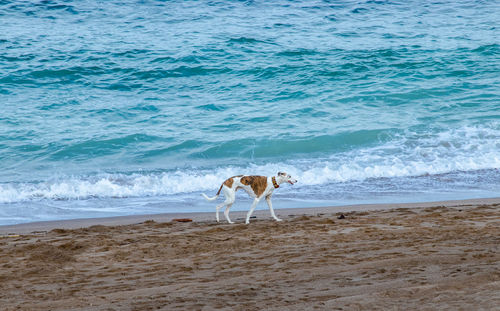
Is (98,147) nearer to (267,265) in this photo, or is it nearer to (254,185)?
(254,185)

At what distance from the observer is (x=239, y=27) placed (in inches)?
958

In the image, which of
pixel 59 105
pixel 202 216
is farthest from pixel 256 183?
pixel 59 105

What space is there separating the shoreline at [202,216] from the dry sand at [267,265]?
1.29ft

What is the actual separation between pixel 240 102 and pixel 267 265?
12.3 metres

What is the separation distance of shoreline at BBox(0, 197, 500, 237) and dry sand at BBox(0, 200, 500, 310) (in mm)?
393

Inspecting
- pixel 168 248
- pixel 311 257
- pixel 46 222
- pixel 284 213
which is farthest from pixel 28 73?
pixel 311 257

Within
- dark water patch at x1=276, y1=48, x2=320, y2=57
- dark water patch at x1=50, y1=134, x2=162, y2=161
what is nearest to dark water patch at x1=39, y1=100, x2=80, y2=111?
dark water patch at x1=50, y1=134, x2=162, y2=161

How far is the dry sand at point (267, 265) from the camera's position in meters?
4.34

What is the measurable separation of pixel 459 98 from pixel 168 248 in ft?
44.4

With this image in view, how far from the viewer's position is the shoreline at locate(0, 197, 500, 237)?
8305 millimetres

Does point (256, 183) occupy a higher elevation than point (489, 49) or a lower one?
lower

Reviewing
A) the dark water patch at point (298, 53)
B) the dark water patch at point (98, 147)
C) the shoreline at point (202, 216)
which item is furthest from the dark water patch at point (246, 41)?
the shoreline at point (202, 216)

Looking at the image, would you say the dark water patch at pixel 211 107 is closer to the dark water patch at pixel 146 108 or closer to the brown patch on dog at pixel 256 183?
the dark water patch at pixel 146 108

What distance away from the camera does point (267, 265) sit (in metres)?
5.45
